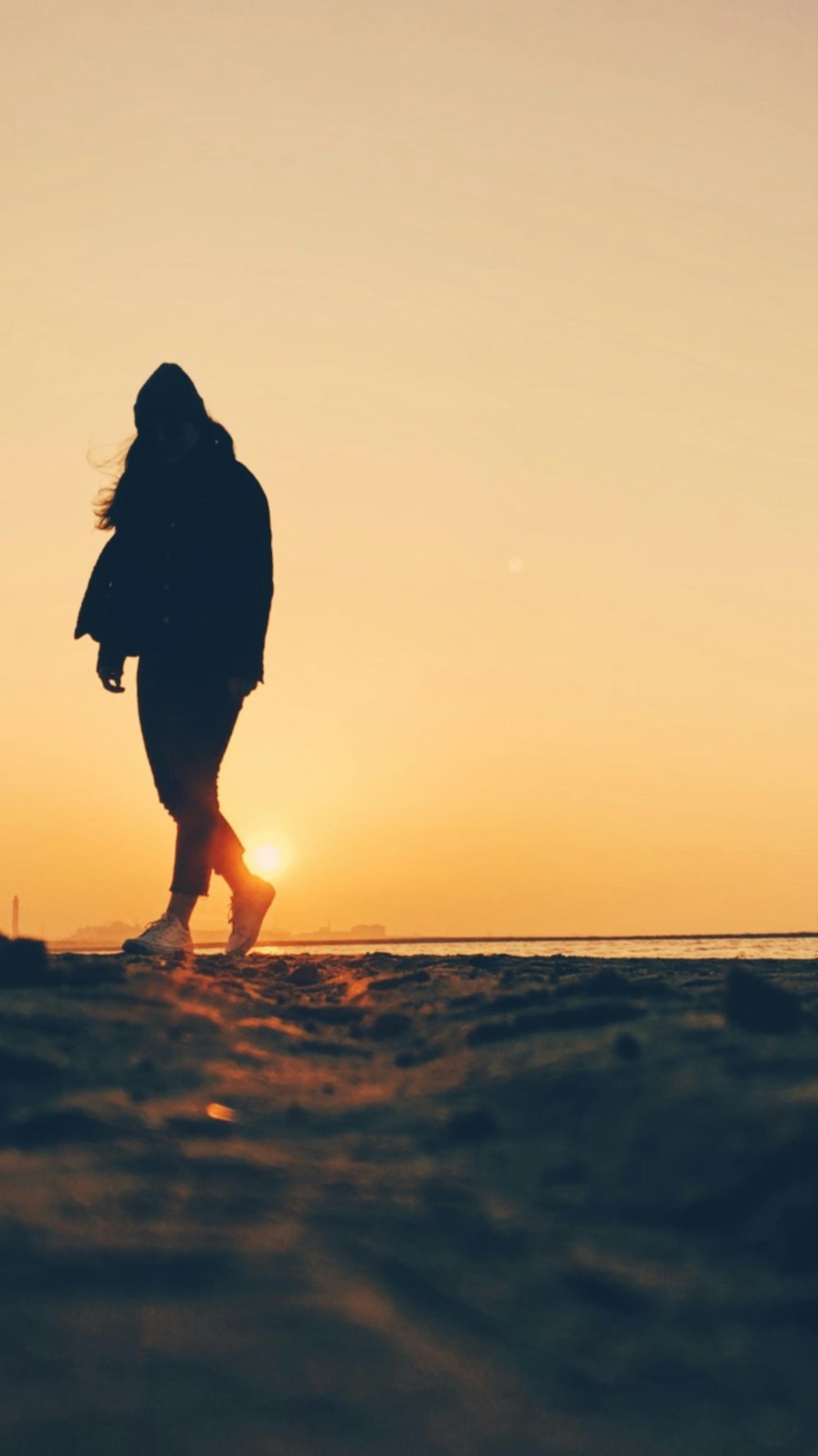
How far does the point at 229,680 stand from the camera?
6.21 m

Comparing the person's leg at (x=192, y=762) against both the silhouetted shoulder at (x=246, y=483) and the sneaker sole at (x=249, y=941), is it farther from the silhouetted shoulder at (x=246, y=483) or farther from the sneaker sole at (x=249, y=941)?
the silhouetted shoulder at (x=246, y=483)

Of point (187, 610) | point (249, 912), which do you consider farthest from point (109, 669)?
point (249, 912)

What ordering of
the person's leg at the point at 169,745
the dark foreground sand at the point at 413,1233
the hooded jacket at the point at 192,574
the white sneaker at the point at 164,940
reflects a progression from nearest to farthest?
1. the dark foreground sand at the point at 413,1233
2. the white sneaker at the point at 164,940
3. the person's leg at the point at 169,745
4. the hooded jacket at the point at 192,574

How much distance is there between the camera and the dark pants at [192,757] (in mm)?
6172

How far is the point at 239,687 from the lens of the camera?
6230 mm

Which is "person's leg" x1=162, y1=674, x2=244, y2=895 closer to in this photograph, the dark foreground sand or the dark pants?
the dark pants

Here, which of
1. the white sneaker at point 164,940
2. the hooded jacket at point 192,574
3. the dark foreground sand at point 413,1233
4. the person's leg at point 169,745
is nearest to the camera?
the dark foreground sand at point 413,1233

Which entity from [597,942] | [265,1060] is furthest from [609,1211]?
[597,942]

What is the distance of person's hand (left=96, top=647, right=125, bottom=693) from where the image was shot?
21.3ft

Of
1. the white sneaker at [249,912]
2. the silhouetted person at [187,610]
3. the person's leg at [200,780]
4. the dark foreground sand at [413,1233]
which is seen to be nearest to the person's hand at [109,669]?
the silhouetted person at [187,610]

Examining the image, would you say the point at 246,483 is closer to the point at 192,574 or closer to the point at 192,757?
the point at 192,574

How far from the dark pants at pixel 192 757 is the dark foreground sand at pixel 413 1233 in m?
2.73

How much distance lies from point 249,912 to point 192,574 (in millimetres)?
1630

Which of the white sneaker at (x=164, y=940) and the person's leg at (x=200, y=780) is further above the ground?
the person's leg at (x=200, y=780)
